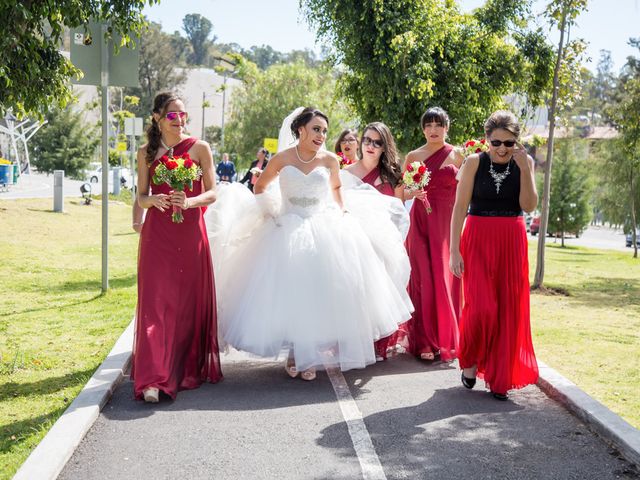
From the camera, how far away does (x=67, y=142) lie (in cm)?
4600

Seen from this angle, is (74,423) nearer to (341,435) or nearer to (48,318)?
(341,435)

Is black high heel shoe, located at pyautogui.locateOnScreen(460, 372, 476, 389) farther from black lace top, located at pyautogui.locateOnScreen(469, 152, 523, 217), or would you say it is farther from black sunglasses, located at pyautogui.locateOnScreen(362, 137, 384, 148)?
black sunglasses, located at pyautogui.locateOnScreen(362, 137, 384, 148)

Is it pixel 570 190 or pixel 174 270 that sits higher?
pixel 570 190

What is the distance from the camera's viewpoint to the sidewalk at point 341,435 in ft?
16.0

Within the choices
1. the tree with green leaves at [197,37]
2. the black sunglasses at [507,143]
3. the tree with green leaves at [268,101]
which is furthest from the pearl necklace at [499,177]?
the tree with green leaves at [197,37]

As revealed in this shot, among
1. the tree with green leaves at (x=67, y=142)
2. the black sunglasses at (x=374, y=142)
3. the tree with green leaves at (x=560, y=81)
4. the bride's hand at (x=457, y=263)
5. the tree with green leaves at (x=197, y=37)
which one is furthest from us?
the tree with green leaves at (x=197, y=37)

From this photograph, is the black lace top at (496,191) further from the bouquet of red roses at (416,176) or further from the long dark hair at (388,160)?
the long dark hair at (388,160)

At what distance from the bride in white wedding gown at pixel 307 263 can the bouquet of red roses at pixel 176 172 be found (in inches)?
37.6

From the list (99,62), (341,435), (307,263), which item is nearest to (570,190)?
(99,62)

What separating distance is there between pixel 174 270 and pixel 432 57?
12.2 meters

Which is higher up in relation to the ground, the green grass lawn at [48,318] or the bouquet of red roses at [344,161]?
the bouquet of red roses at [344,161]

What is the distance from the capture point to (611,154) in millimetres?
36656

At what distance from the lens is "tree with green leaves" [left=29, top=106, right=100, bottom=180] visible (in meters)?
45.3

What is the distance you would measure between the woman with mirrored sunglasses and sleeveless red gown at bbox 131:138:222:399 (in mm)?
→ 2217
